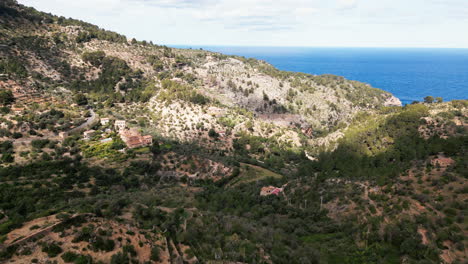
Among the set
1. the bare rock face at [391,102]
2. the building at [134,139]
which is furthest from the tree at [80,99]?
the bare rock face at [391,102]

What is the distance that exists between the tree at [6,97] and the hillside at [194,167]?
0.75ft

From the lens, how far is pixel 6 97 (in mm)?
58500

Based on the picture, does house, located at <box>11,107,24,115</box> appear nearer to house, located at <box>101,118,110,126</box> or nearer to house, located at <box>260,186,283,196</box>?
house, located at <box>101,118,110,126</box>

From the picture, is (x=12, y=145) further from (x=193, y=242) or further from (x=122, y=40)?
(x=122, y=40)

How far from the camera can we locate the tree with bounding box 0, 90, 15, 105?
57750mm

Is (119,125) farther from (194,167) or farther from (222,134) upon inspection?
(222,134)

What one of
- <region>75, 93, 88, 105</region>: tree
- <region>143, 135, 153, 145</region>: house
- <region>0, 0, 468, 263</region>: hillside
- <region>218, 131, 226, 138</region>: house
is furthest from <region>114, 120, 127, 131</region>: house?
<region>218, 131, 226, 138</region>: house

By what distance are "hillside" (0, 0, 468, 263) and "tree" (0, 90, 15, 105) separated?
0.23m

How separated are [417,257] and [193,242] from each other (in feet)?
55.5

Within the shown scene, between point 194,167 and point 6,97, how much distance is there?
4452cm

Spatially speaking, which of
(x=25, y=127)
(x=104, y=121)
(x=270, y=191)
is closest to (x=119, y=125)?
(x=104, y=121)

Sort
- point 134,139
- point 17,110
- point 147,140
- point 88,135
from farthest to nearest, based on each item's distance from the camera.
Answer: point 17,110, point 147,140, point 134,139, point 88,135

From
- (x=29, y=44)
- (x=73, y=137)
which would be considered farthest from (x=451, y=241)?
(x=29, y=44)

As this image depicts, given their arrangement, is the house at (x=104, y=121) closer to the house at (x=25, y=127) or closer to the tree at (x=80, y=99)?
the house at (x=25, y=127)
